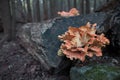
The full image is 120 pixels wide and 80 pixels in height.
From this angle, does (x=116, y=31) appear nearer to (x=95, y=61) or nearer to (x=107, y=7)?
(x=95, y=61)

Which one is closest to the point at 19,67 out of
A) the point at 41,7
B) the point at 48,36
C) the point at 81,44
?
the point at 48,36

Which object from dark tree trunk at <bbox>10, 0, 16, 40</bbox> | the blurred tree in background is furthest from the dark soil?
the blurred tree in background

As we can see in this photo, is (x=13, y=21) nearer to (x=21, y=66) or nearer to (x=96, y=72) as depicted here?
(x=21, y=66)

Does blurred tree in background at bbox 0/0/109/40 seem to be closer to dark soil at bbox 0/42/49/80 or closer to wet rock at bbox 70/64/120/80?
dark soil at bbox 0/42/49/80

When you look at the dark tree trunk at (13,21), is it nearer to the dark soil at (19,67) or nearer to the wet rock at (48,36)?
the dark soil at (19,67)

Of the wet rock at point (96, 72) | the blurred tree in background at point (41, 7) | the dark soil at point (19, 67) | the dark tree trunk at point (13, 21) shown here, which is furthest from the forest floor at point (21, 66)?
the blurred tree in background at point (41, 7)
